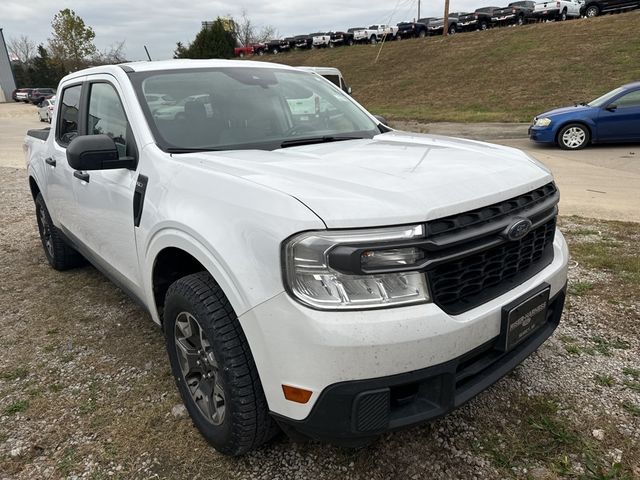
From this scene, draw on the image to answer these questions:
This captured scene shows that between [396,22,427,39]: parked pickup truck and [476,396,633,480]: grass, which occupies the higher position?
[396,22,427,39]: parked pickup truck

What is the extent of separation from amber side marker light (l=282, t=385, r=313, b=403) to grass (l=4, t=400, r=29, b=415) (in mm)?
1820

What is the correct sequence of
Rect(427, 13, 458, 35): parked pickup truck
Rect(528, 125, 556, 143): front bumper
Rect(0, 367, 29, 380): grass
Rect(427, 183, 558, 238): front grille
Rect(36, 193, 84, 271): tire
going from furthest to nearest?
Rect(427, 13, 458, 35): parked pickup truck, Rect(528, 125, 556, 143): front bumper, Rect(36, 193, 84, 271): tire, Rect(0, 367, 29, 380): grass, Rect(427, 183, 558, 238): front grille

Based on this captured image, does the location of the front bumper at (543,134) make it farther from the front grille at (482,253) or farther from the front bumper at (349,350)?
the front bumper at (349,350)

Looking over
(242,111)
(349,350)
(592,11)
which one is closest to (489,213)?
(349,350)

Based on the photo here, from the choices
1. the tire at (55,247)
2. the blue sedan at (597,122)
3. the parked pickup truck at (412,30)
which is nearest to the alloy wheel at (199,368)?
the tire at (55,247)

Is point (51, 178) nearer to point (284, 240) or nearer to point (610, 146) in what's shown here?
point (284, 240)

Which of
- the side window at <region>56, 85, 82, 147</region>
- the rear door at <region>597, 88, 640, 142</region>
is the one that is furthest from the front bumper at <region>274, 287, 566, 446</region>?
the rear door at <region>597, 88, 640, 142</region>

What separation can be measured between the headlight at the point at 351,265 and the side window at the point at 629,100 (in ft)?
36.9

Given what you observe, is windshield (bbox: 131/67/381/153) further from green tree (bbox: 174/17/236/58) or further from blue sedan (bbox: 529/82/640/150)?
green tree (bbox: 174/17/236/58)

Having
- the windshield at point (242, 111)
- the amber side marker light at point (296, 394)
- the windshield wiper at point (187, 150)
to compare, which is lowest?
the amber side marker light at point (296, 394)

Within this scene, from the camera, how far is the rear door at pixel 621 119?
10602mm

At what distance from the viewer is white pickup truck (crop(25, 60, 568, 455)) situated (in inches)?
67.9

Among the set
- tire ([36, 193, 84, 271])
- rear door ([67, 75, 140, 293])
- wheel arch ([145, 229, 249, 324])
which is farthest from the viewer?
tire ([36, 193, 84, 271])

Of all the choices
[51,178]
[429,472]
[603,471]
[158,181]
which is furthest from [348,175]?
[51,178]
